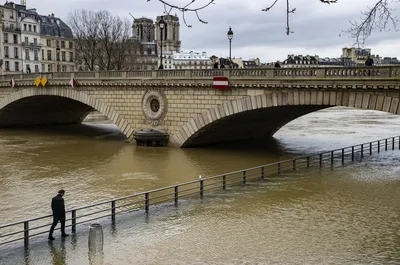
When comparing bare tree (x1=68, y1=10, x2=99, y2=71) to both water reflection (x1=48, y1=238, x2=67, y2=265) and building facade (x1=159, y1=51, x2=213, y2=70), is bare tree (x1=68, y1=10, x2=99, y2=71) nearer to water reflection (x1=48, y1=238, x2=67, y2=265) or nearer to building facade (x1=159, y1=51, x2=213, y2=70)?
water reflection (x1=48, y1=238, x2=67, y2=265)

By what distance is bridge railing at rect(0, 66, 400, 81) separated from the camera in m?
25.9

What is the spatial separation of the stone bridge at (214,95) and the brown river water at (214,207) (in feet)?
7.14

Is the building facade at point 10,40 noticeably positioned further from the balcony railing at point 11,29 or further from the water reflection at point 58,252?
the water reflection at point 58,252

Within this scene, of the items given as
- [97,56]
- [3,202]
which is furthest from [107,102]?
[97,56]

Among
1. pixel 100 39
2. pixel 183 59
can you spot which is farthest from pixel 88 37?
pixel 183 59

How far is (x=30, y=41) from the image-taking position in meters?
87.6

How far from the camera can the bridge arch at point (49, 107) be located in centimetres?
4238

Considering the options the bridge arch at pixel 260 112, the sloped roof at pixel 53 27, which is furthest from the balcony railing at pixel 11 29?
the bridge arch at pixel 260 112

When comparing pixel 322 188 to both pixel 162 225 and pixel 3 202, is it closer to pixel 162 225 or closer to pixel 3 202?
pixel 162 225

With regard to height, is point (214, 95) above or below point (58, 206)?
above

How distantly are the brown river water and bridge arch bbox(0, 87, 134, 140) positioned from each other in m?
5.29

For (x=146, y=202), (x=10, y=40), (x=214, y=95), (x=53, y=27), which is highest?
(x=53, y=27)

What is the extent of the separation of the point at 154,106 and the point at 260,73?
31.9ft

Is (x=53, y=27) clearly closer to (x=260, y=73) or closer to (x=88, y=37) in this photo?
(x=88, y=37)
